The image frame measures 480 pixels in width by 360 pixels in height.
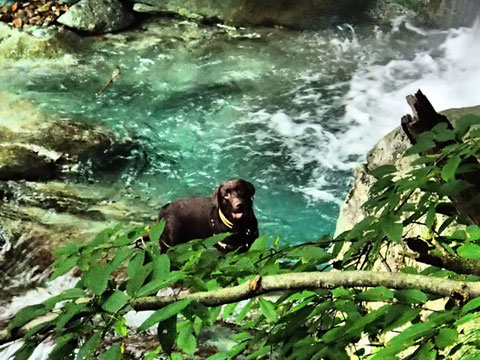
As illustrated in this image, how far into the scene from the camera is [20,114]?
286 inches

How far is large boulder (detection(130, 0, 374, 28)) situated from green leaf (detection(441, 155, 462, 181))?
364 inches

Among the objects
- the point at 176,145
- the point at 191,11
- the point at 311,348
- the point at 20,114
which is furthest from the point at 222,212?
the point at 191,11

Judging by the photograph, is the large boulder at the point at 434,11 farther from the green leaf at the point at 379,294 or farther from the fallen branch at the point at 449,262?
the green leaf at the point at 379,294

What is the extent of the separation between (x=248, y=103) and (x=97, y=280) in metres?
7.01

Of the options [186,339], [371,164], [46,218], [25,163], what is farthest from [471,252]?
[25,163]

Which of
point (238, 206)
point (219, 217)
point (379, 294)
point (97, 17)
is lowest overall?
point (219, 217)

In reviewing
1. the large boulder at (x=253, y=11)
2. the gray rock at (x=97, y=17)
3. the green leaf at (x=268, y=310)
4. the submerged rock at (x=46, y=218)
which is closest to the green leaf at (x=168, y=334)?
the green leaf at (x=268, y=310)

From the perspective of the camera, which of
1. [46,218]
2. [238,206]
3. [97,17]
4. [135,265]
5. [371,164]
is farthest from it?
[97,17]

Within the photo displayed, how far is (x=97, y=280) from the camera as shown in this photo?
1074 mm

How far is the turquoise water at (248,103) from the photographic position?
6.50 m

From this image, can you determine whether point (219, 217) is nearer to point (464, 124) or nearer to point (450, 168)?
point (464, 124)

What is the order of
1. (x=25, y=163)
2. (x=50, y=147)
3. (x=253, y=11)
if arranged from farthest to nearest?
(x=253, y=11) → (x=50, y=147) → (x=25, y=163)

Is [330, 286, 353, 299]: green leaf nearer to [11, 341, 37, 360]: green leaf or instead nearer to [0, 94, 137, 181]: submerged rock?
[11, 341, 37, 360]: green leaf

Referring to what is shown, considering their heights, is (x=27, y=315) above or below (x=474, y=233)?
below
